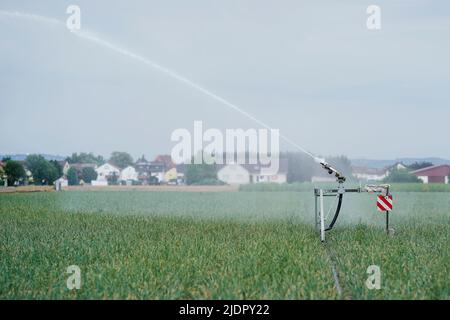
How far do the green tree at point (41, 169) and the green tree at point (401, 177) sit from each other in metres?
29.9

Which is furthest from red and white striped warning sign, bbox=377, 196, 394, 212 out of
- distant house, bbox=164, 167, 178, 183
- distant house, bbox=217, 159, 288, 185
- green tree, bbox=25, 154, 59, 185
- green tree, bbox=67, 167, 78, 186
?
distant house, bbox=164, 167, 178, 183

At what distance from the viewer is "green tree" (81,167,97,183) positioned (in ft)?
161

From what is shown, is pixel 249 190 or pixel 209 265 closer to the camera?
pixel 209 265

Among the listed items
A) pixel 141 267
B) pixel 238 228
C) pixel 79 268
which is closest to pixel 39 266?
pixel 79 268

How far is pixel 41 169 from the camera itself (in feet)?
133

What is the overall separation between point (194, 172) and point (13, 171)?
2050cm

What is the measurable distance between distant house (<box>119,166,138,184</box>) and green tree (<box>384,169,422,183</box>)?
22707 mm

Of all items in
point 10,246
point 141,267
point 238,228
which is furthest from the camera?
point 238,228

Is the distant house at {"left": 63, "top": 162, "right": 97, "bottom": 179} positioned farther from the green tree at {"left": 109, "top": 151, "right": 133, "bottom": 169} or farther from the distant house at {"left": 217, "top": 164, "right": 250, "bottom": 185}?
the distant house at {"left": 217, "top": 164, "right": 250, "bottom": 185}

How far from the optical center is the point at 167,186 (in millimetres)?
54719

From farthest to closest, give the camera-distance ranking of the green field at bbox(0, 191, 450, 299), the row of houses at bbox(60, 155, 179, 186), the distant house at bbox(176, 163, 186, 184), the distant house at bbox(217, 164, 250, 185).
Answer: the distant house at bbox(217, 164, 250, 185), the distant house at bbox(176, 163, 186, 184), the row of houses at bbox(60, 155, 179, 186), the green field at bbox(0, 191, 450, 299)

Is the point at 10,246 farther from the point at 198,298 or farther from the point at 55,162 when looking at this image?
the point at 55,162

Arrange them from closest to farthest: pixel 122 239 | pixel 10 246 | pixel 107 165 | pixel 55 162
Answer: pixel 10 246 < pixel 122 239 < pixel 55 162 < pixel 107 165
